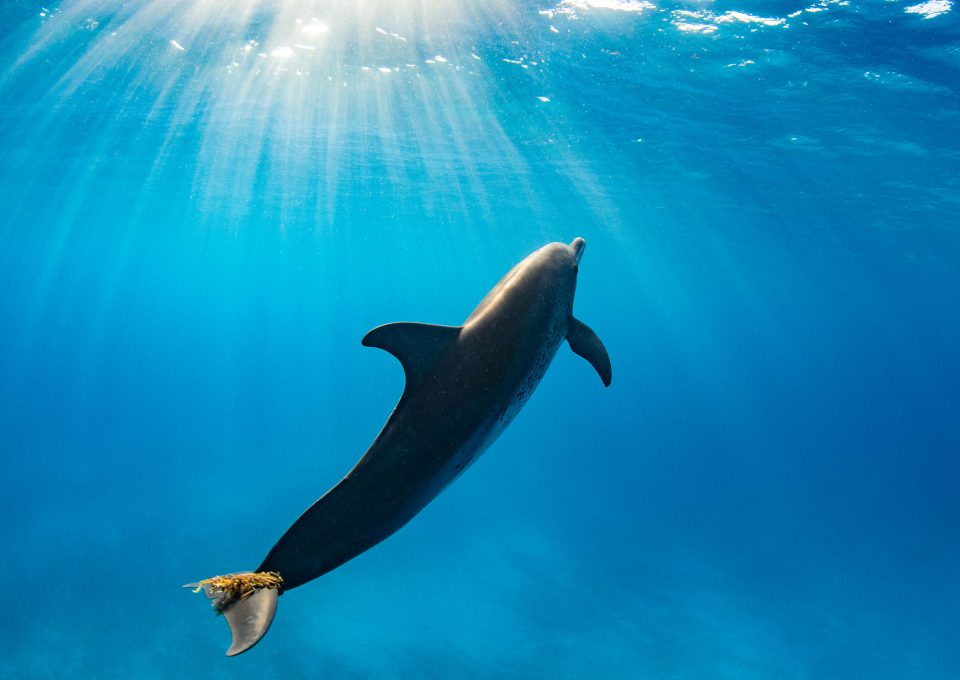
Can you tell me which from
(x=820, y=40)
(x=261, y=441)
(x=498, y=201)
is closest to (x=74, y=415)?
(x=261, y=441)

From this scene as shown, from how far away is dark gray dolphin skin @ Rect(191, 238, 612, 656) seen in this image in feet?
9.76

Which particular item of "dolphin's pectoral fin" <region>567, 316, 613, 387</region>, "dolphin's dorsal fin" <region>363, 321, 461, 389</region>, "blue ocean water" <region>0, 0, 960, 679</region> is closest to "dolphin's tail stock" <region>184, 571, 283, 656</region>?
"dolphin's dorsal fin" <region>363, 321, 461, 389</region>

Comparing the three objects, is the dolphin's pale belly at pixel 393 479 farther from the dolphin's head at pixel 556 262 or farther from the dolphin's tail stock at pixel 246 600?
the dolphin's head at pixel 556 262

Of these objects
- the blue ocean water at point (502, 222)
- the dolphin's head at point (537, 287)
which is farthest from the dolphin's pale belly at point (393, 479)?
the blue ocean water at point (502, 222)

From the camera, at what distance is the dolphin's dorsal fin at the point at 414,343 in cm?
333

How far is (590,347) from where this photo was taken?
15.1 ft

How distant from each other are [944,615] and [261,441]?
38368mm

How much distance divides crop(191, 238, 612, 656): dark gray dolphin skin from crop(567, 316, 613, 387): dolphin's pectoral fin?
707mm

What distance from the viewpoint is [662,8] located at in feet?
47.0

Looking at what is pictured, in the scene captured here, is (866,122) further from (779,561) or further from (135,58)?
(135,58)

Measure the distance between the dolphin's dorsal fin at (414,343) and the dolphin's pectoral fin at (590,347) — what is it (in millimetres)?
1395

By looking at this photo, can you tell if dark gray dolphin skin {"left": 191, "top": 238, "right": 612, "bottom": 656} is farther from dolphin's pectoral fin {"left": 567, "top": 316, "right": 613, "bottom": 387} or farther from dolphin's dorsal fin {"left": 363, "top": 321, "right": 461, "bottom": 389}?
dolphin's pectoral fin {"left": 567, "top": 316, "right": 613, "bottom": 387}

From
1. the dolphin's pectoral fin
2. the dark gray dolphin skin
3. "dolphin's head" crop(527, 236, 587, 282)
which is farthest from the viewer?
the dolphin's pectoral fin

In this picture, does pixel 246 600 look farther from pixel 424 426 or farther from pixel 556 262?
pixel 556 262
